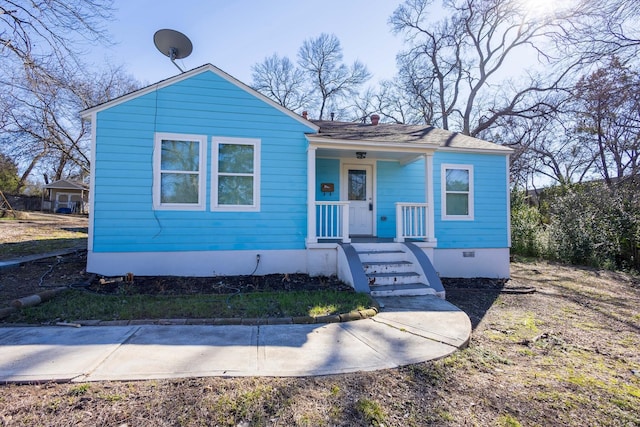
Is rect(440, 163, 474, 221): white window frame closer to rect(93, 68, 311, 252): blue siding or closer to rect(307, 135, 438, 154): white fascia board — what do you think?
rect(307, 135, 438, 154): white fascia board

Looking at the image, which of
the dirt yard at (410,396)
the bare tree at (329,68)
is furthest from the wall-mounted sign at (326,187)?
the bare tree at (329,68)

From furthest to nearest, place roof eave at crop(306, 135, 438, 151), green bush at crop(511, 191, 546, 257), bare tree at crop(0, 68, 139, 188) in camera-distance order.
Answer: bare tree at crop(0, 68, 139, 188), green bush at crop(511, 191, 546, 257), roof eave at crop(306, 135, 438, 151)

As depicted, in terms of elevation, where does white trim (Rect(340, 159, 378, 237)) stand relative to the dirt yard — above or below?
above

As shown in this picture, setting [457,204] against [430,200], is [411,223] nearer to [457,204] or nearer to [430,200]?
[430,200]

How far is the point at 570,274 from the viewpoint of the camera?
884cm

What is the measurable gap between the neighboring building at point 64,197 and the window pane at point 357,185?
2840 centimetres

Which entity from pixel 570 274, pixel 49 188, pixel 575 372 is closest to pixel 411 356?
pixel 575 372

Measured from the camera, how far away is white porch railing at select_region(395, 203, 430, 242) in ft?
23.3

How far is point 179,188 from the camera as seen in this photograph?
21.2ft

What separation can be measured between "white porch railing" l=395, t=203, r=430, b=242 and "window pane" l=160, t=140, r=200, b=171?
4.43 meters

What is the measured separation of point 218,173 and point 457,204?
5924 mm

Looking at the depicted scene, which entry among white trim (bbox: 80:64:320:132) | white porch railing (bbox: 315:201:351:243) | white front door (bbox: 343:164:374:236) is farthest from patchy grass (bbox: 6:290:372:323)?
white trim (bbox: 80:64:320:132)

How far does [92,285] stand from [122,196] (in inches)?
67.6

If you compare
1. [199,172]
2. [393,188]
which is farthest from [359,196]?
[199,172]
